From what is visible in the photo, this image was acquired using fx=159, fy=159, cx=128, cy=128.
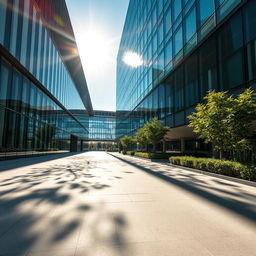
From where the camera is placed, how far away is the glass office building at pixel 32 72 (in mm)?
15539

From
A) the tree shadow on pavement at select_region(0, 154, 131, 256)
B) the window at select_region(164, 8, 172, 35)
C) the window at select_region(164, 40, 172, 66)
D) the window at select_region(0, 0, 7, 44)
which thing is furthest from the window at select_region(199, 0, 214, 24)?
the window at select_region(0, 0, 7, 44)

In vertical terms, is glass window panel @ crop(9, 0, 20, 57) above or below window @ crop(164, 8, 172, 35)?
below

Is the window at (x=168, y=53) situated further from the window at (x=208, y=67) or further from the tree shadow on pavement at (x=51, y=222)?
the tree shadow on pavement at (x=51, y=222)

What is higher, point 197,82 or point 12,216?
point 197,82

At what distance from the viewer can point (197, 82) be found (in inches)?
605

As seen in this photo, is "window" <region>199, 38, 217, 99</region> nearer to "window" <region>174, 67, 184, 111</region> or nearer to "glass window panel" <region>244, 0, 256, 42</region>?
"glass window panel" <region>244, 0, 256, 42</region>

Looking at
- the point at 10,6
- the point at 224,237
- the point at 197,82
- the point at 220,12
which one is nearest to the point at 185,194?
the point at 224,237

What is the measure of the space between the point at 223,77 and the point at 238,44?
2.30 meters

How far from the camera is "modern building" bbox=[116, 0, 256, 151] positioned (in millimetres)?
10939

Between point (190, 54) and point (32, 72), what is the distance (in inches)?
730

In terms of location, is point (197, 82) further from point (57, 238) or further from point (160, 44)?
point (57, 238)

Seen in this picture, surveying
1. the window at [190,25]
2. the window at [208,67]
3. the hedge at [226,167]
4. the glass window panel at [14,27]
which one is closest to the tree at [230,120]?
the hedge at [226,167]

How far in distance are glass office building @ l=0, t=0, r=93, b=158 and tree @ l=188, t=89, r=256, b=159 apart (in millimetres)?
17783

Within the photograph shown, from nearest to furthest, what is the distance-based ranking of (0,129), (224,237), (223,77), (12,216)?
1. (224,237)
2. (12,216)
3. (223,77)
4. (0,129)
